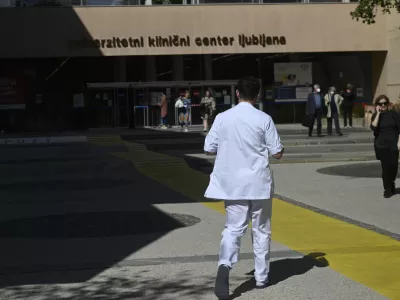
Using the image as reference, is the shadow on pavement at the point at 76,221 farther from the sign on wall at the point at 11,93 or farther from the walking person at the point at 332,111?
the sign on wall at the point at 11,93

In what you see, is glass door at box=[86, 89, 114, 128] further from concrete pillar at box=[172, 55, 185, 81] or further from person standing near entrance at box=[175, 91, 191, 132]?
person standing near entrance at box=[175, 91, 191, 132]

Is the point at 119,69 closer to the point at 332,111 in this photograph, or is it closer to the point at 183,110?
the point at 183,110

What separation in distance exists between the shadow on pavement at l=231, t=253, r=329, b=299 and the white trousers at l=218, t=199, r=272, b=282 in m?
0.20

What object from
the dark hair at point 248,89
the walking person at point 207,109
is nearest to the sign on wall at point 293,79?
the walking person at point 207,109

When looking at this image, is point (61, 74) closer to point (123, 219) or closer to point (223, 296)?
point (123, 219)

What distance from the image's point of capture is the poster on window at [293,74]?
3834 centimetres

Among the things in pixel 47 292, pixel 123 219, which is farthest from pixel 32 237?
pixel 47 292

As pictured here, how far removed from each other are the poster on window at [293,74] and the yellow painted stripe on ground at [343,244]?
25.4 m

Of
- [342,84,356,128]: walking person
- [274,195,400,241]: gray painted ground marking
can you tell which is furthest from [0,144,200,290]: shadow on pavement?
[342,84,356,128]: walking person

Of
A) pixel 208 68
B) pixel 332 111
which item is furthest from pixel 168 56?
pixel 332 111

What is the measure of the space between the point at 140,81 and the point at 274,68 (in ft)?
21.9

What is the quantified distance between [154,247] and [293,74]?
30.5 metres

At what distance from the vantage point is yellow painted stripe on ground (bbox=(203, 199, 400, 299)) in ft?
23.3

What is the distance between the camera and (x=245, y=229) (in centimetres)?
652
